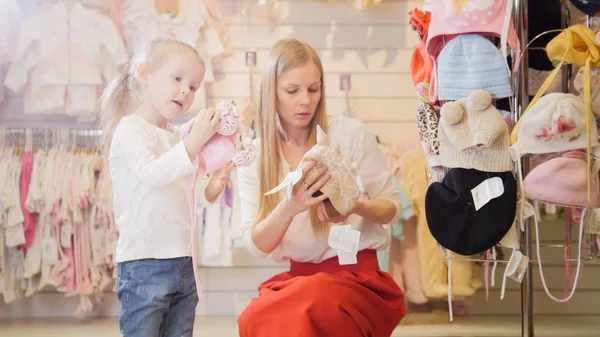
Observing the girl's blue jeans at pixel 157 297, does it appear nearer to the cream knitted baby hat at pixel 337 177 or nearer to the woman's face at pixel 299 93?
the cream knitted baby hat at pixel 337 177

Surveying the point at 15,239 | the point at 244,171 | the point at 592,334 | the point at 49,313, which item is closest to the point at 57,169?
the point at 15,239

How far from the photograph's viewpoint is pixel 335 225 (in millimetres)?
2332

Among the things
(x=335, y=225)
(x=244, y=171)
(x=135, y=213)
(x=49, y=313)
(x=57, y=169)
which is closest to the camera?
(x=135, y=213)

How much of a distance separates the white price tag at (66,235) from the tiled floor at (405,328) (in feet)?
1.44

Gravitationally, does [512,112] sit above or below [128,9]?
below

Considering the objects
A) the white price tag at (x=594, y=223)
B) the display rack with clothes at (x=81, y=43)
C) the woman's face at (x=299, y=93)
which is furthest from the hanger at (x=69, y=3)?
the white price tag at (x=594, y=223)

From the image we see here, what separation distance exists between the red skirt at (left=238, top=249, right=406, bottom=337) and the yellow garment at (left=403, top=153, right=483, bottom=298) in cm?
138

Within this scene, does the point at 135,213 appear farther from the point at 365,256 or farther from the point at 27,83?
the point at 27,83

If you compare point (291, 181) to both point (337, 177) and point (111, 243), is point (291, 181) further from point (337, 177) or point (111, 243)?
point (111, 243)

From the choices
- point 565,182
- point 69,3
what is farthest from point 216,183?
point 69,3

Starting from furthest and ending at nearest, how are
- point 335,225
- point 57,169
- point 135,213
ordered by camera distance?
1. point 57,169
2. point 335,225
3. point 135,213

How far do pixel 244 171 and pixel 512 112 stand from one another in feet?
3.26

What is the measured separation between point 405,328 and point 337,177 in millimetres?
1731

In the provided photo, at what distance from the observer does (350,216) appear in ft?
8.23
